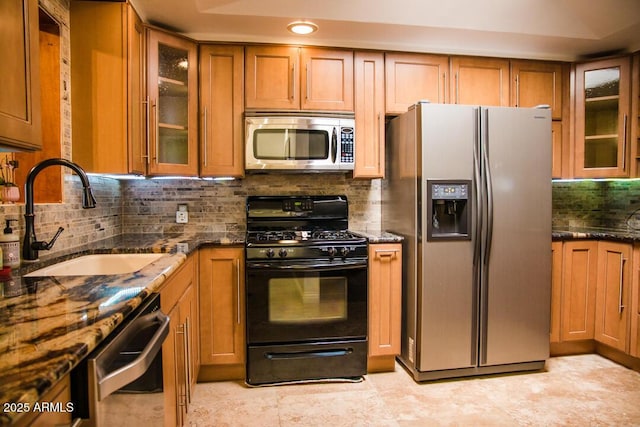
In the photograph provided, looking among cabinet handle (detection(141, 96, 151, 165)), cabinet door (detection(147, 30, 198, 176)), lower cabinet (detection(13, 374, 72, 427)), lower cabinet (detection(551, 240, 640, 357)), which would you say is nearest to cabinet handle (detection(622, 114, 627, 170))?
lower cabinet (detection(551, 240, 640, 357))

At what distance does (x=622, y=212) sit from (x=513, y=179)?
1.45m

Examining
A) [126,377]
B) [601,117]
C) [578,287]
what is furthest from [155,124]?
[601,117]

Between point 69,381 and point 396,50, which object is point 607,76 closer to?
point 396,50

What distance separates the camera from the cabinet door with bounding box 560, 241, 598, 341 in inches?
107

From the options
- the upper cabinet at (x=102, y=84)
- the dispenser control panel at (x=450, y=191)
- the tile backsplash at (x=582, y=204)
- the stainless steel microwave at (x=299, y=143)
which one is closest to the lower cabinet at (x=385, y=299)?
the dispenser control panel at (x=450, y=191)

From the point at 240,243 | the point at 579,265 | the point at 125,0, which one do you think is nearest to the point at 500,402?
the point at 579,265

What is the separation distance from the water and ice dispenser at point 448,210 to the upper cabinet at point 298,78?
0.89 m

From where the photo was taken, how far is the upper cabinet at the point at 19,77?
1021 mm

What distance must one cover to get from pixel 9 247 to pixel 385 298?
6.70 feet

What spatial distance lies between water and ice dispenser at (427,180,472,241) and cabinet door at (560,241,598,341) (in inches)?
37.3

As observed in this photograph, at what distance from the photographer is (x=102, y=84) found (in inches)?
80.7

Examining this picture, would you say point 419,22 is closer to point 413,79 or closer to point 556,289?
point 413,79

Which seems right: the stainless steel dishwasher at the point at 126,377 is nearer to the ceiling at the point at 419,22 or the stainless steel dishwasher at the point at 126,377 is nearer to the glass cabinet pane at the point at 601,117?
the ceiling at the point at 419,22

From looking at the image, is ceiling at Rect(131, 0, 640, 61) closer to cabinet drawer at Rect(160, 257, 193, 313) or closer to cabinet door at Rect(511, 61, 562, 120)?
cabinet door at Rect(511, 61, 562, 120)
